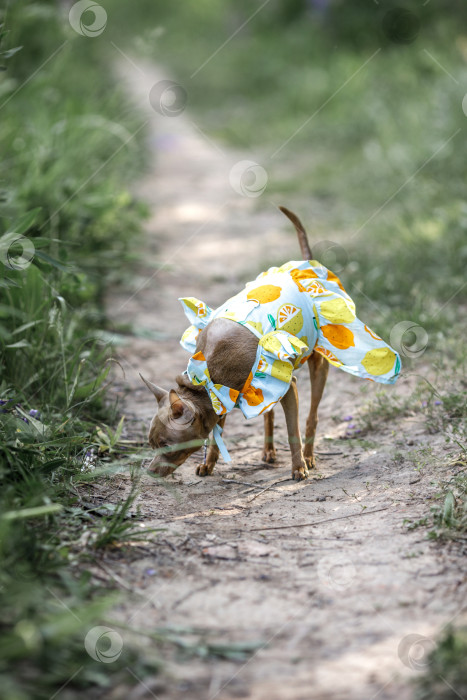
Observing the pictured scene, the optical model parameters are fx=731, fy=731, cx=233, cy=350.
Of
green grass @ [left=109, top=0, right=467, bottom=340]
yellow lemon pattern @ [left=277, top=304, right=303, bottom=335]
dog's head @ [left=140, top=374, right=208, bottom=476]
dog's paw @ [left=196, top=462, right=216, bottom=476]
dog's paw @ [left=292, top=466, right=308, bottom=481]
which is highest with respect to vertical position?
yellow lemon pattern @ [left=277, top=304, right=303, bottom=335]

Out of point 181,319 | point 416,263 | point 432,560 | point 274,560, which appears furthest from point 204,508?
point 416,263

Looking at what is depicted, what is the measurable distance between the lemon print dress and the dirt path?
1.47 ft

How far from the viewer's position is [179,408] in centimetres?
310

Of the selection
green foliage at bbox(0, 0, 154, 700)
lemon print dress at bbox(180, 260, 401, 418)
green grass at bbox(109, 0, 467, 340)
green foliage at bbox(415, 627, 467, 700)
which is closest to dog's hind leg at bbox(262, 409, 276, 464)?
lemon print dress at bbox(180, 260, 401, 418)

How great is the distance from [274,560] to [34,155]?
3972mm

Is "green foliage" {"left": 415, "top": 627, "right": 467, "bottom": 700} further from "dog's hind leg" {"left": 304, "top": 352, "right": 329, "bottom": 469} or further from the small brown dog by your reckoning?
"dog's hind leg" {"left": 304, "top": 352, "right": 329, "bottom": 469}

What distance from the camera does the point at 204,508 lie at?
3.12m

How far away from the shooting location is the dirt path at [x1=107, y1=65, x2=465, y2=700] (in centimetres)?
203

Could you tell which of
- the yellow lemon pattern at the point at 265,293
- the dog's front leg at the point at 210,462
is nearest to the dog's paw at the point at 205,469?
the dog's front leg at the point at 210,462

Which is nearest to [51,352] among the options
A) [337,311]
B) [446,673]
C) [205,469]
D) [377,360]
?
[205,469]

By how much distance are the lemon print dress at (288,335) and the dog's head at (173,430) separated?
0.12 m

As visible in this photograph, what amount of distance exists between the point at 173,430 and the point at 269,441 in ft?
2.15

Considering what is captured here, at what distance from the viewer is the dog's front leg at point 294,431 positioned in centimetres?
330

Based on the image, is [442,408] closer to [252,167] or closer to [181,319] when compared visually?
[181,319]
